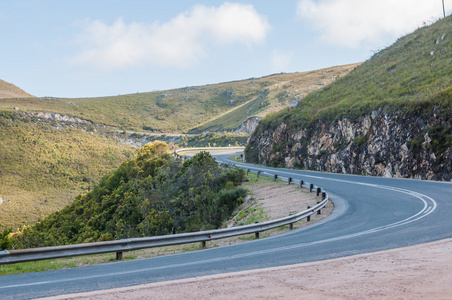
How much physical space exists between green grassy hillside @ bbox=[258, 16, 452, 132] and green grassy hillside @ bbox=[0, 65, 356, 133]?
4703 centimetres

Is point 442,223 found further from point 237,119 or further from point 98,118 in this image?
point 98,118

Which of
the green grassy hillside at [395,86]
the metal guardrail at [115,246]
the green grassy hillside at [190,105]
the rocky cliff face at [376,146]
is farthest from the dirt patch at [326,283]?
the green grassy hillside at [190,105]

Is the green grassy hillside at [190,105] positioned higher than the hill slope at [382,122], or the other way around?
the green grassy hillside at [190,105]

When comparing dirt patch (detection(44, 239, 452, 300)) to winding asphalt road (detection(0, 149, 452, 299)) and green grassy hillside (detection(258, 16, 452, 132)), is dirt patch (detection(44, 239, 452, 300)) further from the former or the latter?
green grassy hillside (detection(258, 16, 452, 132))

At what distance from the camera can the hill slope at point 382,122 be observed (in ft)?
77.6

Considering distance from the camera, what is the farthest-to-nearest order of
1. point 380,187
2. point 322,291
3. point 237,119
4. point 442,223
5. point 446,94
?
point 237,119, point 446,94, point 380,187, point 442,223, point 322,291

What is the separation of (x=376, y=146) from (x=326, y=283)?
23845mm

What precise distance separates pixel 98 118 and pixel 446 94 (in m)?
108

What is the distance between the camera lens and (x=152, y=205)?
93.5ft

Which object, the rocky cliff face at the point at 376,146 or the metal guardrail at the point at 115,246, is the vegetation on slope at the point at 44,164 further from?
the metal guardrail at the point at 115,246

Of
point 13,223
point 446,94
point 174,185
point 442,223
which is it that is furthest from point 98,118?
point 442,223

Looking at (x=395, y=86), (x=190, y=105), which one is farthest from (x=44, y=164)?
(x=190, y=105)

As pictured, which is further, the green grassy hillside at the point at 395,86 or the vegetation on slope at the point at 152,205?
the green grassy hillside at the point at 395,86

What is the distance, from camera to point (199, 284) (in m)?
5.57
